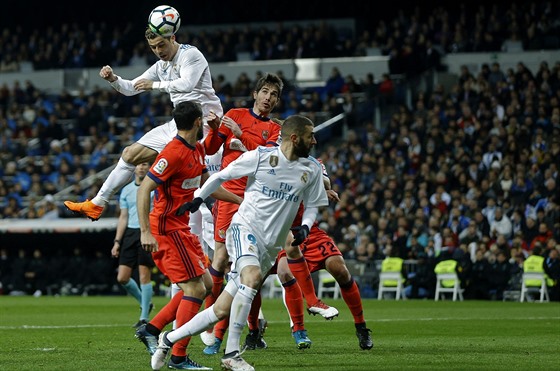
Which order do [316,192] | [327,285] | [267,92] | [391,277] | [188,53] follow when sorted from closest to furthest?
[316,192]
[188,53]
[267,92]
[391,277]
[327,285]

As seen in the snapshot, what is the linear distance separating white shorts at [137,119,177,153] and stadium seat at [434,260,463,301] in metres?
14.0

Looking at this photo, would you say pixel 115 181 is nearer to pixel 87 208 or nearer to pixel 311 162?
pixel 87 208

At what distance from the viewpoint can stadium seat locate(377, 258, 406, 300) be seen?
2639 centimetres

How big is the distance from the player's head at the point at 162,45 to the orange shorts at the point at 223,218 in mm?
1798

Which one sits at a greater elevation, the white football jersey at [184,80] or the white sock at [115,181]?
the white football jersey at [184,80]

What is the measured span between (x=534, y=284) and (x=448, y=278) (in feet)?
6.87

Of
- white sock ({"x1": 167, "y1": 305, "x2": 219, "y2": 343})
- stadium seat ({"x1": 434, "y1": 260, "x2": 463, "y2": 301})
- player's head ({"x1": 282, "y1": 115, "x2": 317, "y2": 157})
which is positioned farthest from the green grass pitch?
stadium seat ({"x1": 434, "y1": 260, "x2": 463, "y2": 301})

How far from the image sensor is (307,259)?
13.2 metres

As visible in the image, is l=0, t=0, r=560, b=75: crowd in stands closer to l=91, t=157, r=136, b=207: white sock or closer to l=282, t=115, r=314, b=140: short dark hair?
l=91, t=157, r=136, b=207: white sock

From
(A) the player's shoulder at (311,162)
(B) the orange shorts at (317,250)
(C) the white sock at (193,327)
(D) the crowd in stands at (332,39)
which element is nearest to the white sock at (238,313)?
(C) the white sock at (193,327)

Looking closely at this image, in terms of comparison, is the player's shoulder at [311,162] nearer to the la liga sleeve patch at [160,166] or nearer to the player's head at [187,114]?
the player's head at [187,114]

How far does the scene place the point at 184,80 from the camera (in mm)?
12570

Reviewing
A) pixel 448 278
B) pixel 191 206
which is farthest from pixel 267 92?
pixel 448 278

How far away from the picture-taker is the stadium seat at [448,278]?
25422 mm
